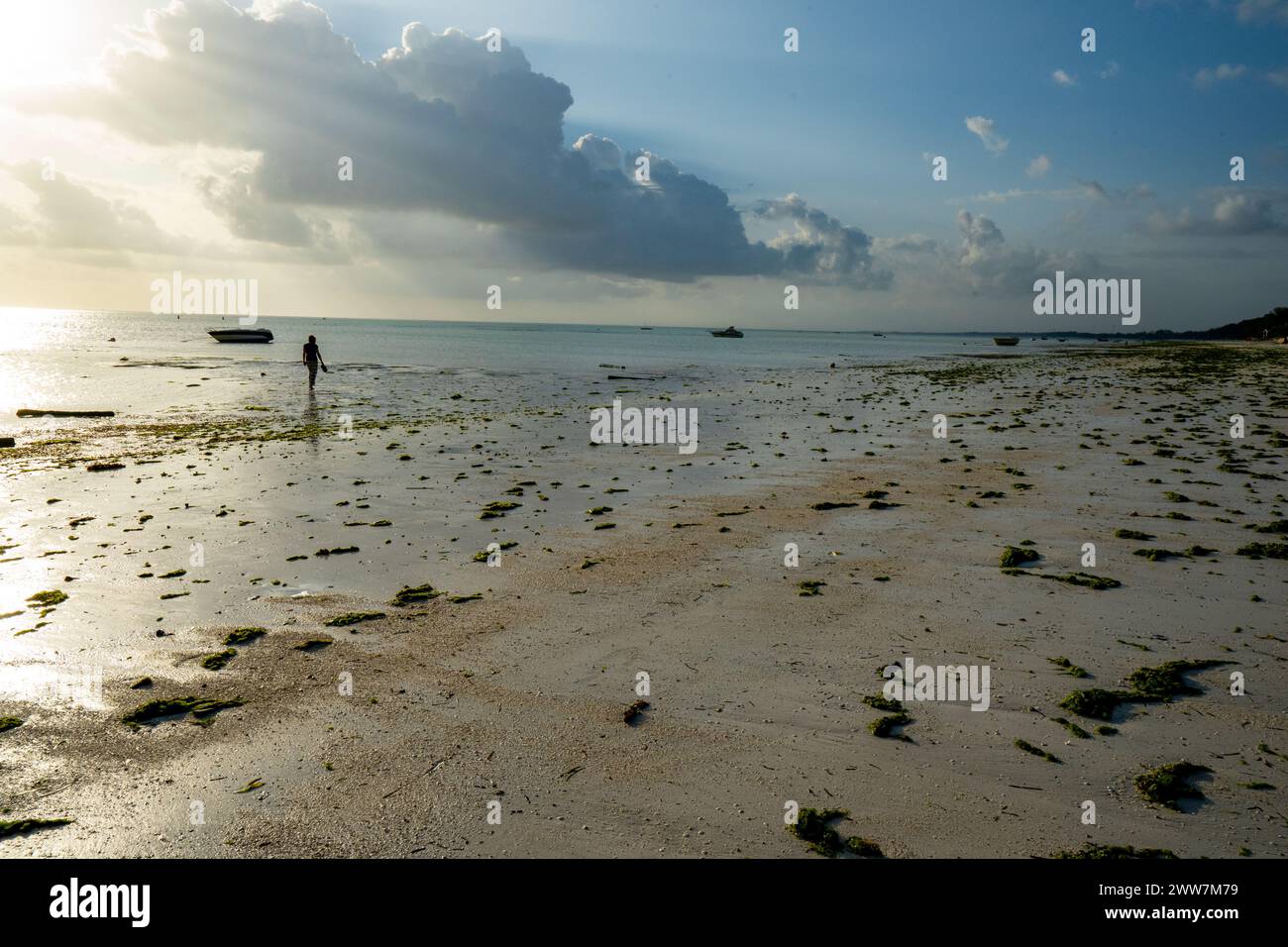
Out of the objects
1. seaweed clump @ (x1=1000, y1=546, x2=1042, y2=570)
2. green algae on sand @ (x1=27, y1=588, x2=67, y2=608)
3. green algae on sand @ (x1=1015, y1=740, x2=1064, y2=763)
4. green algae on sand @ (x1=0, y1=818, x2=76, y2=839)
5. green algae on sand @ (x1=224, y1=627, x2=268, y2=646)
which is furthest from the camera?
seaweed clump @ (x1=1000, y1=546, x2=1042, y2=570)

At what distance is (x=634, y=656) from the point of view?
25.3 ft

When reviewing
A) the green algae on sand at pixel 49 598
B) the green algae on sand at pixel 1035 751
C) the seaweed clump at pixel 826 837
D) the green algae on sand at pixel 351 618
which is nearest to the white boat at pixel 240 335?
the green algae on sand at pixel 49 598

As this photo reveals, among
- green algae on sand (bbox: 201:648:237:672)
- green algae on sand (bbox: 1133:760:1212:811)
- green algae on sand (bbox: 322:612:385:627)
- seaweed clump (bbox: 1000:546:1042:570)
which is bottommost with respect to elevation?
green algae on sand (bbox: 1133:760:1212:811)

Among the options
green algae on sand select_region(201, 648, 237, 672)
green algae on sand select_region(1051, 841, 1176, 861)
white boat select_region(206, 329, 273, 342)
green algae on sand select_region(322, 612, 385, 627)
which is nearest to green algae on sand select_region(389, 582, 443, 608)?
green algae on sand select_region(322, 612, 385, 627)

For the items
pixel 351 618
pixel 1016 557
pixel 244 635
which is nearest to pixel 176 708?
pixel 244 635

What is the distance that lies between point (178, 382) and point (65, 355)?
35.4 metres

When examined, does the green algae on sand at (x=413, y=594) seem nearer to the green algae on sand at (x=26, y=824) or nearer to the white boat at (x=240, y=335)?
the green algae on sand at (x=26, y=824)

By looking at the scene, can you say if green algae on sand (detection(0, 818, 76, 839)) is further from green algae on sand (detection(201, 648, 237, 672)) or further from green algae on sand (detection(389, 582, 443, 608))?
green algae on sand (detection(389, 582, 443, 608))

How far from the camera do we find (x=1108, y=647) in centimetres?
771

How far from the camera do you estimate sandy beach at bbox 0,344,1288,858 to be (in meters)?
5.14

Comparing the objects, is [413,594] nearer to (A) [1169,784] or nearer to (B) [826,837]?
(B) [826,837]

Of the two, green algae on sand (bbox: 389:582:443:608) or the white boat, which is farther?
the white boat
